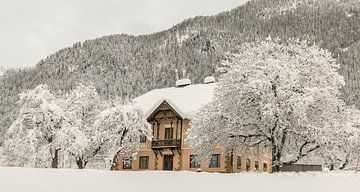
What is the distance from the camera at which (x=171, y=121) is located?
56281 mm

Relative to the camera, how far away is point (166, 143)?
2185 inches

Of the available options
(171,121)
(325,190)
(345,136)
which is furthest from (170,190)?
(171,121)

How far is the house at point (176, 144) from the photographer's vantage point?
2080 inches

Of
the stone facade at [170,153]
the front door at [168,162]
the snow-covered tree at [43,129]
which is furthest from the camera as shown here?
the front door at [168,162]

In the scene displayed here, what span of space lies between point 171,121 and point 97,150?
931 centimetres

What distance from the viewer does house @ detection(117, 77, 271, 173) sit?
52.8 meters

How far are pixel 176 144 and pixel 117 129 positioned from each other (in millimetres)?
8134

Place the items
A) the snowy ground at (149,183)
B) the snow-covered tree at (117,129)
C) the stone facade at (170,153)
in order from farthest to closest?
the stone facade at (170,153), the snow-covered tree at (117,129), the snowy ground at (149,183)

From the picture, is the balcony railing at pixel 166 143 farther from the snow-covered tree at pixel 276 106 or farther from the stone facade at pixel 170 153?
the snow-covered tree at pixel 276 106

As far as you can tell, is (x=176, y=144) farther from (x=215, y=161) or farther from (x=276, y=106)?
(x=276, y=106)

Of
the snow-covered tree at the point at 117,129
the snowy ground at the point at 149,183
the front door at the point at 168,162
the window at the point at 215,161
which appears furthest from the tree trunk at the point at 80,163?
the snowy ground at the point at 149,183

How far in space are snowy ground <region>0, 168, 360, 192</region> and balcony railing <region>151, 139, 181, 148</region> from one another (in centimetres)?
3100

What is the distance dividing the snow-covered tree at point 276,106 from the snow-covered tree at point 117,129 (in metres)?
15.2

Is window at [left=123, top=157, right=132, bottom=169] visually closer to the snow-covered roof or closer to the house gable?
the house gable
